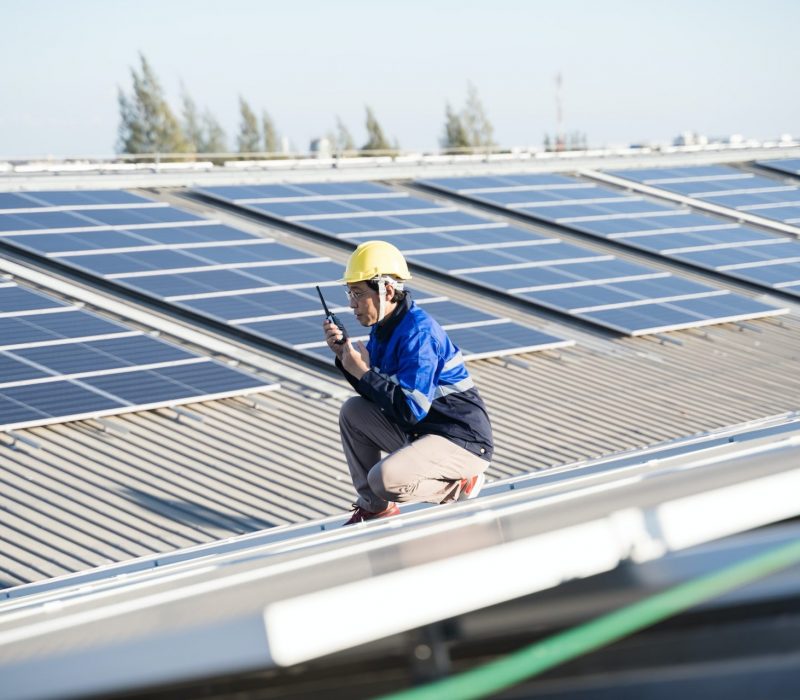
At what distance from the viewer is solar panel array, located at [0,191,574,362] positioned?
18359 millimetres

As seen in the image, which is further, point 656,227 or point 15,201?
point 656,227

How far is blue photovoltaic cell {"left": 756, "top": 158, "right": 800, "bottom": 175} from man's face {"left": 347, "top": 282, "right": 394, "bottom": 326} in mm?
31339

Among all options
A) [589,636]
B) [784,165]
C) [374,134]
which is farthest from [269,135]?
[589,636]

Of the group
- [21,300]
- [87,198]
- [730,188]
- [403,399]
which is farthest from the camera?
[730,188]

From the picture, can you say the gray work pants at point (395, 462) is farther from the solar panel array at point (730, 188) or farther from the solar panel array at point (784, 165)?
the solar panel array at point (784, 165)

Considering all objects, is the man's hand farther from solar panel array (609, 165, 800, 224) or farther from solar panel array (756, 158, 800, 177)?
solar panel array (756, 158, 800, 177)

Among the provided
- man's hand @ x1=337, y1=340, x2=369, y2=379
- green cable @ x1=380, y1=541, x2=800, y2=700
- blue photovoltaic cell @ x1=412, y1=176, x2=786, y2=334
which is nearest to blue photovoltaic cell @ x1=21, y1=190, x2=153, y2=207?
blue photovoltaic cell @ x1=412, y1=176, x2=786, y2=334

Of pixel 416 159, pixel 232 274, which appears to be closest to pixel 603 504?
pixel 232 274

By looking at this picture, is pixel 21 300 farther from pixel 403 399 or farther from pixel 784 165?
pixel 784 165

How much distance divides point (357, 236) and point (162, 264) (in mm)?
4656

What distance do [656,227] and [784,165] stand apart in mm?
12299

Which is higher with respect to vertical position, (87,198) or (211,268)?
(87,198)

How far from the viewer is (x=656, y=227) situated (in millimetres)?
28047

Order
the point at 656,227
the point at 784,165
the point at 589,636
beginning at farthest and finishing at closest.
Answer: the point at 784,165 < the point at 656,227 < the point at 589,636
